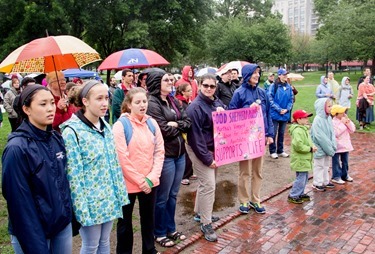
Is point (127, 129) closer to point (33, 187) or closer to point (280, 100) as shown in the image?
point (33, 187)

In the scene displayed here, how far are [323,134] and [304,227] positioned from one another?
1934 millimetres

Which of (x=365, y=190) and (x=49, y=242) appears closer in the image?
(x=49, y=242)

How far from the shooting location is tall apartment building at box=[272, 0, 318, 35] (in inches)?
5344

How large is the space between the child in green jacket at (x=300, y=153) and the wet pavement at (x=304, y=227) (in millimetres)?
204

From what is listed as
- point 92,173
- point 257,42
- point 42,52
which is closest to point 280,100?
point 42,52

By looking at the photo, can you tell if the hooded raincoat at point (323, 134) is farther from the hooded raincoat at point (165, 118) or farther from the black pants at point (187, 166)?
the hooded raincoat at point (165, 118)

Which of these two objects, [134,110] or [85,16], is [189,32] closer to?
[85,16]

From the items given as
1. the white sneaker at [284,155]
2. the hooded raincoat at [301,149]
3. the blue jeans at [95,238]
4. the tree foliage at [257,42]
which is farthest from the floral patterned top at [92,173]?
the tree foliage at [257,42]

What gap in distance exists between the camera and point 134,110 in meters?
3.57

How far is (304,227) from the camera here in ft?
15.6

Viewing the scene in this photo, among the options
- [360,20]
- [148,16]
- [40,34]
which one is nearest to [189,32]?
[148,16]

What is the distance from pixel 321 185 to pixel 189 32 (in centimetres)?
2495

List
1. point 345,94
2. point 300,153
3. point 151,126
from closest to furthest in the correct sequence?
point 151,126 < point 300,153 < point 345,94

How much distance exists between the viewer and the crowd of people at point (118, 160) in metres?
2.43
